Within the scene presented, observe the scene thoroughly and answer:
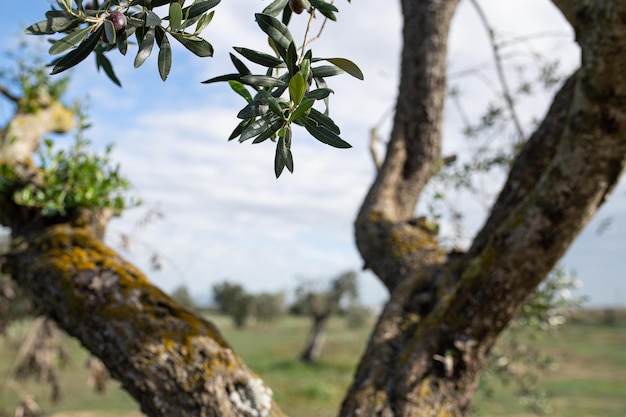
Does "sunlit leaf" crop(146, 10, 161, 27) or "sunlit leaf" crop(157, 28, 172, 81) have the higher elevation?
"sunlit leaf" crop(146, 10, 161, 27)

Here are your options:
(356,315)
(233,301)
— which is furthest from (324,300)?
(233,301)

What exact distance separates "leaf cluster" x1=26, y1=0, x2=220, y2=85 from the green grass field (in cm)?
619

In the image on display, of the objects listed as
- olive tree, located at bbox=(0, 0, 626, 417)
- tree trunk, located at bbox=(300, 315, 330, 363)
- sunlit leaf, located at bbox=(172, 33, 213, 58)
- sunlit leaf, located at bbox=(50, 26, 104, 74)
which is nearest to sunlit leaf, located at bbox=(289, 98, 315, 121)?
sunlit leaf, located at bbox=(172, 33, 213, 58)

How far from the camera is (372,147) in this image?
5.84m

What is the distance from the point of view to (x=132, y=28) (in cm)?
148

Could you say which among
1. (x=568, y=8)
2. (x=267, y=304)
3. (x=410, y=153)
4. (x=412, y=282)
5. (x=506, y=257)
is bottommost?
(x=267, y=304)

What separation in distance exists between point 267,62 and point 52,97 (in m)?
6.53

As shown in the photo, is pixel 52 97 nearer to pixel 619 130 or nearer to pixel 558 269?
pixel 558 269

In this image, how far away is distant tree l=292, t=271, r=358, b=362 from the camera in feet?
94.3

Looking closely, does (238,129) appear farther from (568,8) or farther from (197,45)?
(568,8)

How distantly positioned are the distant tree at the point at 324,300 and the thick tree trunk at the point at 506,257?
986 inches

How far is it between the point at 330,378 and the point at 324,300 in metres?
6.96

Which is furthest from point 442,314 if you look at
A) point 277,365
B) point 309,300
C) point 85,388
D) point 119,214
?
point 309,300

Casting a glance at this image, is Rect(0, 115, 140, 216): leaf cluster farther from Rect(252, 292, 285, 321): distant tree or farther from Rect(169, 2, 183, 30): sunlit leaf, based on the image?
Rect(252, 292, 285, 321): distant tree
